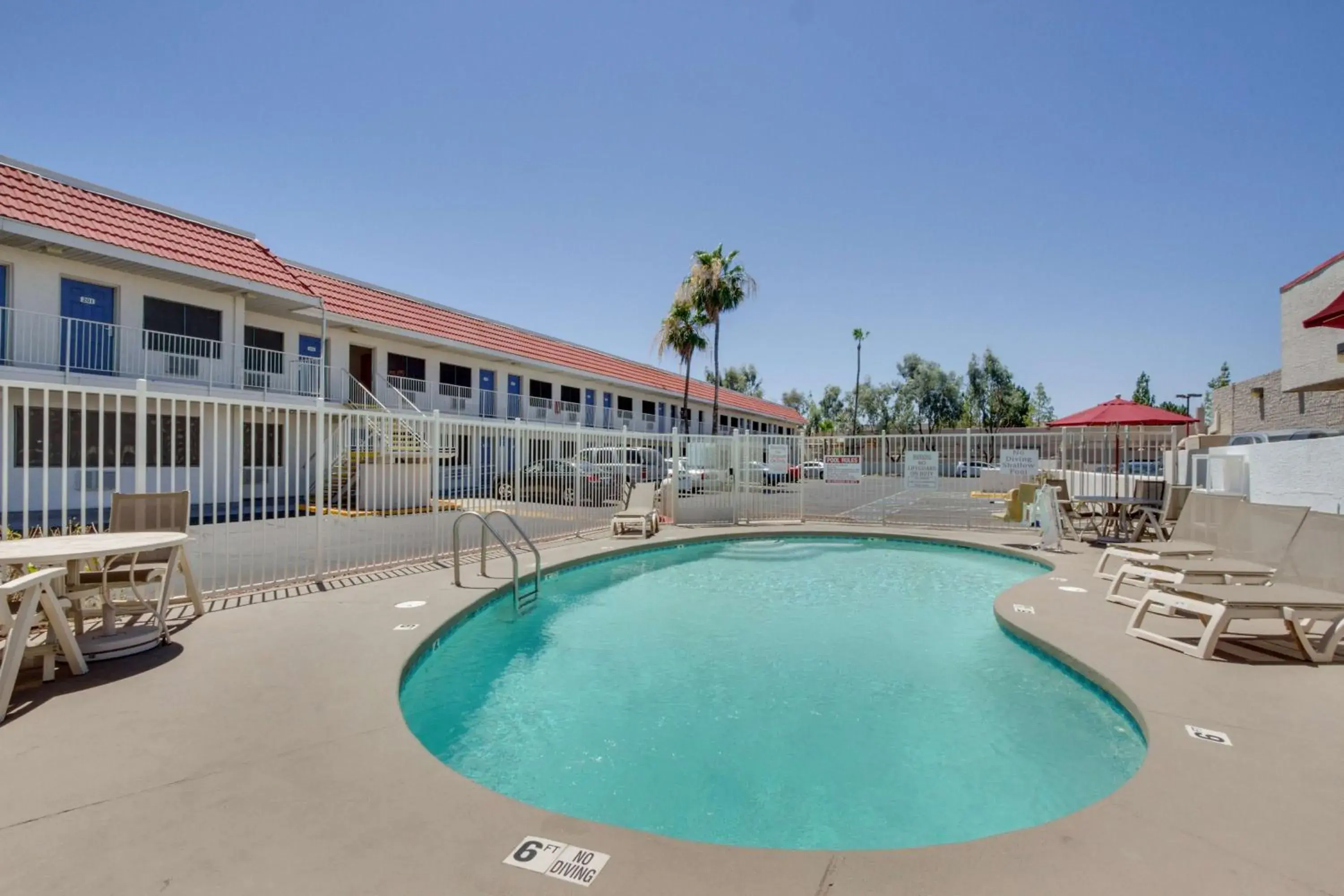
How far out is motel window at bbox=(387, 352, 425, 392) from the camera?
66.5 feet

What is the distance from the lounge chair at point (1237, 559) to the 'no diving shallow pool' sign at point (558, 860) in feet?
18.9

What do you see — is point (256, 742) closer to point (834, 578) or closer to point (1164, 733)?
point (1164, 733)

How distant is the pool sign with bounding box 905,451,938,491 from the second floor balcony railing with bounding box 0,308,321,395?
14912 millimetres

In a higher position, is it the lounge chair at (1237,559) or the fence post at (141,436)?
the fence post at (141,436)

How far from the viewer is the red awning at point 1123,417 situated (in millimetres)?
11445

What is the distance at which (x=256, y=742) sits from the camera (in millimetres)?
3082

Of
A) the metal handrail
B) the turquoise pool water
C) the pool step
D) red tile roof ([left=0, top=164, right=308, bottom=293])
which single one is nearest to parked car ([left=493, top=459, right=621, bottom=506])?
the metal handrail

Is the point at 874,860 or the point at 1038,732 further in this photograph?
the point at 1038,732

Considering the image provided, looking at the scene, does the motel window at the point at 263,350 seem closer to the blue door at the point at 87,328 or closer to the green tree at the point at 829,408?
the blue door at the point at 87,328

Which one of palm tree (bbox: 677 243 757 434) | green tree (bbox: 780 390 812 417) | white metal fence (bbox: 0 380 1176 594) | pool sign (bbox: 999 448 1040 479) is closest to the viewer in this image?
white metal fence (bbox: 0 380 1176 594)

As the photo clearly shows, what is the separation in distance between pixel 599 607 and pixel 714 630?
1713 millimetres

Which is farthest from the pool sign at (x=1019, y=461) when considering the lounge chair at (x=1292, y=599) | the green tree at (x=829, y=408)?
the green tree at (x=829, y=408)

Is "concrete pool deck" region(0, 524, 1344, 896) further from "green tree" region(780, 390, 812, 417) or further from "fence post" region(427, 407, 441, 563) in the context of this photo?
"green tree" region(780, 390, 812, 417)

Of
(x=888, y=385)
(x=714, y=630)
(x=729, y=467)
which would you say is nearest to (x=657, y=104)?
(x=729, y=467)
